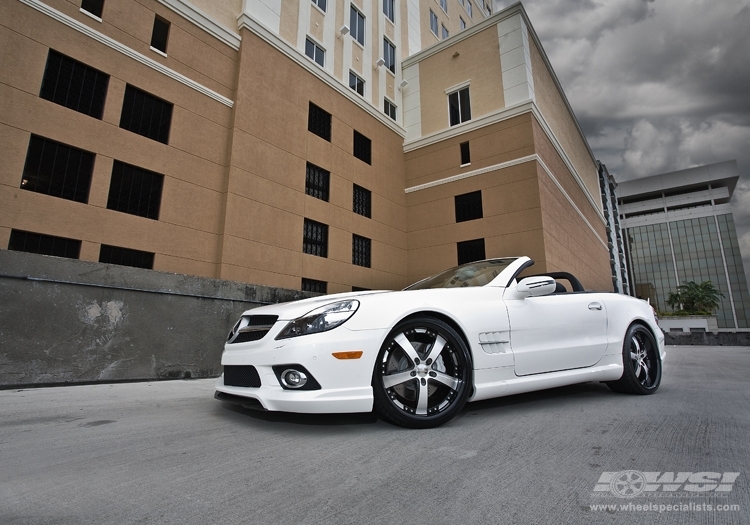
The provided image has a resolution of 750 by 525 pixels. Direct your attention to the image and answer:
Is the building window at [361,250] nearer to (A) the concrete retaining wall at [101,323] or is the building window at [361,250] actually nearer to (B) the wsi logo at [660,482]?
(A) the concrete retaining wall at [101,323]

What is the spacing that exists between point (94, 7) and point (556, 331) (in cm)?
1407

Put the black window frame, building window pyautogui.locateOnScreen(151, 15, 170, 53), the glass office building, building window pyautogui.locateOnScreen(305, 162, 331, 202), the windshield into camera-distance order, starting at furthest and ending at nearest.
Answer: the glass office building → the black window frame → building window pyautogui.locateOnScreen(305, 162, 331, 202) → building window pyautogui.locateOnScreen(151, 15, 170, 53) → the windshield

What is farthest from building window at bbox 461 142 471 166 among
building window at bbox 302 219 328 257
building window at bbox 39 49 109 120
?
building window at bbox 39 49 109 120

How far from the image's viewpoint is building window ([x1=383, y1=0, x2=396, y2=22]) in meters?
20.5

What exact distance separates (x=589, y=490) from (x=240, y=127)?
44.2 feet

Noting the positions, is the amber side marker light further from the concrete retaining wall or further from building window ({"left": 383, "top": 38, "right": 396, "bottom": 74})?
building window ({"left": 383, "top": 38, "right": 396, "bottom": 74})

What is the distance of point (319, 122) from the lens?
15.8 meters

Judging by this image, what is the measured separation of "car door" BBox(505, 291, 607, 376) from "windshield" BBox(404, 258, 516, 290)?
12.3 inches

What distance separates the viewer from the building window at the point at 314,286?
46.8 feet

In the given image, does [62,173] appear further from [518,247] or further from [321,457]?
[518,247]


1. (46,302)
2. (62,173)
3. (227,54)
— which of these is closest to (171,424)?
(46,302)

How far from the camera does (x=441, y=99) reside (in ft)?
64.5

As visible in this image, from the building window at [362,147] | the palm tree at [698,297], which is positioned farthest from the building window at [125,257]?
the palm tree at [698,297]

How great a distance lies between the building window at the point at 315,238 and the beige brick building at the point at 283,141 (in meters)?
0.08
